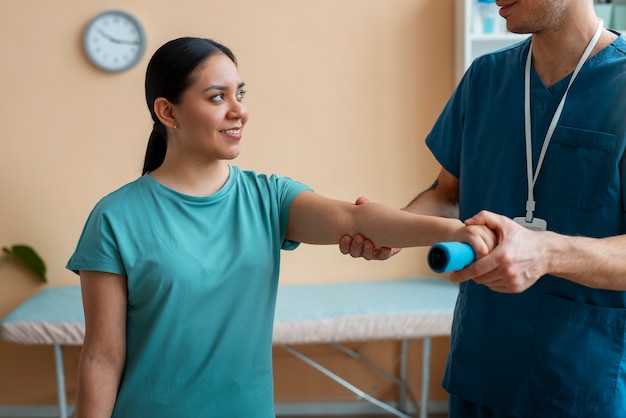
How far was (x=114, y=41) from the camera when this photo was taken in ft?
10.7

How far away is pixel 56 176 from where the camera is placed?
11.0ft

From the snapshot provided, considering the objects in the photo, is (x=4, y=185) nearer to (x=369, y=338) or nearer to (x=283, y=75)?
(x=283, y=75)

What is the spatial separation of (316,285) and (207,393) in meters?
2.04

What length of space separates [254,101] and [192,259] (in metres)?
2.02

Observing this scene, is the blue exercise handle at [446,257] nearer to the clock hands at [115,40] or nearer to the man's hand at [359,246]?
the man's hand at [359,246]

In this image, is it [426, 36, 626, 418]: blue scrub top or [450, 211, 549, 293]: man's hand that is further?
[426, 36, 626, 418]: blue scrub top

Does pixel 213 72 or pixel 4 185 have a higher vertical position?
pixel 213 72

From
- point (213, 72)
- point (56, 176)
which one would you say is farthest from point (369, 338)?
point (213, 72)

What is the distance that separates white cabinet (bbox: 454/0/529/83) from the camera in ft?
10.3

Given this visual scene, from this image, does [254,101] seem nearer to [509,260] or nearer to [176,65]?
[176,65]

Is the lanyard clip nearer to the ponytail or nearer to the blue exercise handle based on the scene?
the blue exercise handle

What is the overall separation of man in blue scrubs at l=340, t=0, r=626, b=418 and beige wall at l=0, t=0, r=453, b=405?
1.71 meters

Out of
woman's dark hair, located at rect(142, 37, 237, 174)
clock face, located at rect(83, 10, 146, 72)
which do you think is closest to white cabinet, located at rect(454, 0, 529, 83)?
clock face, located at rect(83, 10, 146, 72)

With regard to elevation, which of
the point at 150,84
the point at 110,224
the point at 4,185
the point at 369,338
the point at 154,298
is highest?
the point at 150,84
